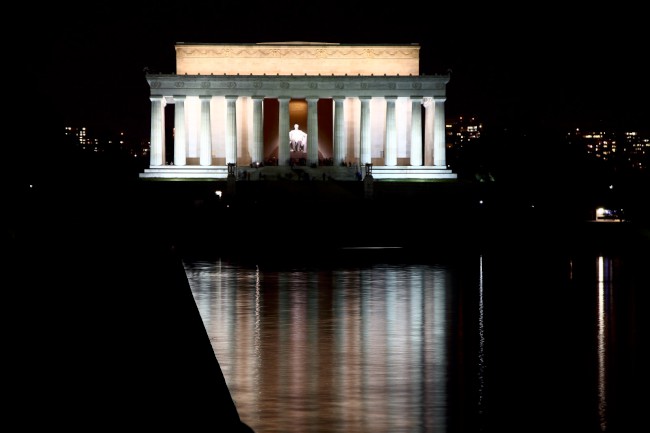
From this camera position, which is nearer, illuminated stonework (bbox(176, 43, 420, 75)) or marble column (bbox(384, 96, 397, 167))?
marble column (bbox(384, 96, 397, 167))

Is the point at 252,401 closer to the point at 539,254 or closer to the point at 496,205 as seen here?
the point at 539,254

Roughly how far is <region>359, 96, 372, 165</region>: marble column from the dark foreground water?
5191cm

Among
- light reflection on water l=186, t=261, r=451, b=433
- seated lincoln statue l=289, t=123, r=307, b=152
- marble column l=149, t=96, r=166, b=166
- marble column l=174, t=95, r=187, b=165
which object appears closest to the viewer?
light reflection on water l=186, t=261, r=451, b=433

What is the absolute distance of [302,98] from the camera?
97.3 m

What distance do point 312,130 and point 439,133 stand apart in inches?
394

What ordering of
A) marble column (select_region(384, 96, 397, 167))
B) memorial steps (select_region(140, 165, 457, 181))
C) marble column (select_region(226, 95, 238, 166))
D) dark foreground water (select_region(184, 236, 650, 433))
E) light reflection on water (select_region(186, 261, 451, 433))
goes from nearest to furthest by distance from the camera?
dark foreground water (select_region(184, 236, 650, 433)) < light reflection on water (select_region(186, 261, 451, 433)) < memorial steps (select_region(140, 165, 457, 181)) < marble column (select_region(384, 96, 397, 167)) < marble column (select_region(226, 95, 238, 166))

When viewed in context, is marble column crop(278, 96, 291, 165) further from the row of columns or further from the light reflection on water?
the light reflection on water

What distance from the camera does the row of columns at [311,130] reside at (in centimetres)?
9512

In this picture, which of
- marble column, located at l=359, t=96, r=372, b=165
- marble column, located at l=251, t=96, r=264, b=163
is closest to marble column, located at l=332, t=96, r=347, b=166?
marble column, located at l=359, t=96, r=372, b=165

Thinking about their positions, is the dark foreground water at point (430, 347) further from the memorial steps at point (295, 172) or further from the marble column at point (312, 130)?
the marble column at point (312, 130)

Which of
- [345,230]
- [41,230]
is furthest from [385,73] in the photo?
[41,230]

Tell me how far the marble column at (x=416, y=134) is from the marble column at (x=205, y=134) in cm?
1593

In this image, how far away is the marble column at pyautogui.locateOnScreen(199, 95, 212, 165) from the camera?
311ft

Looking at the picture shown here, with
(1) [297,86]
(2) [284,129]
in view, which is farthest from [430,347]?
(2) [284,129]
